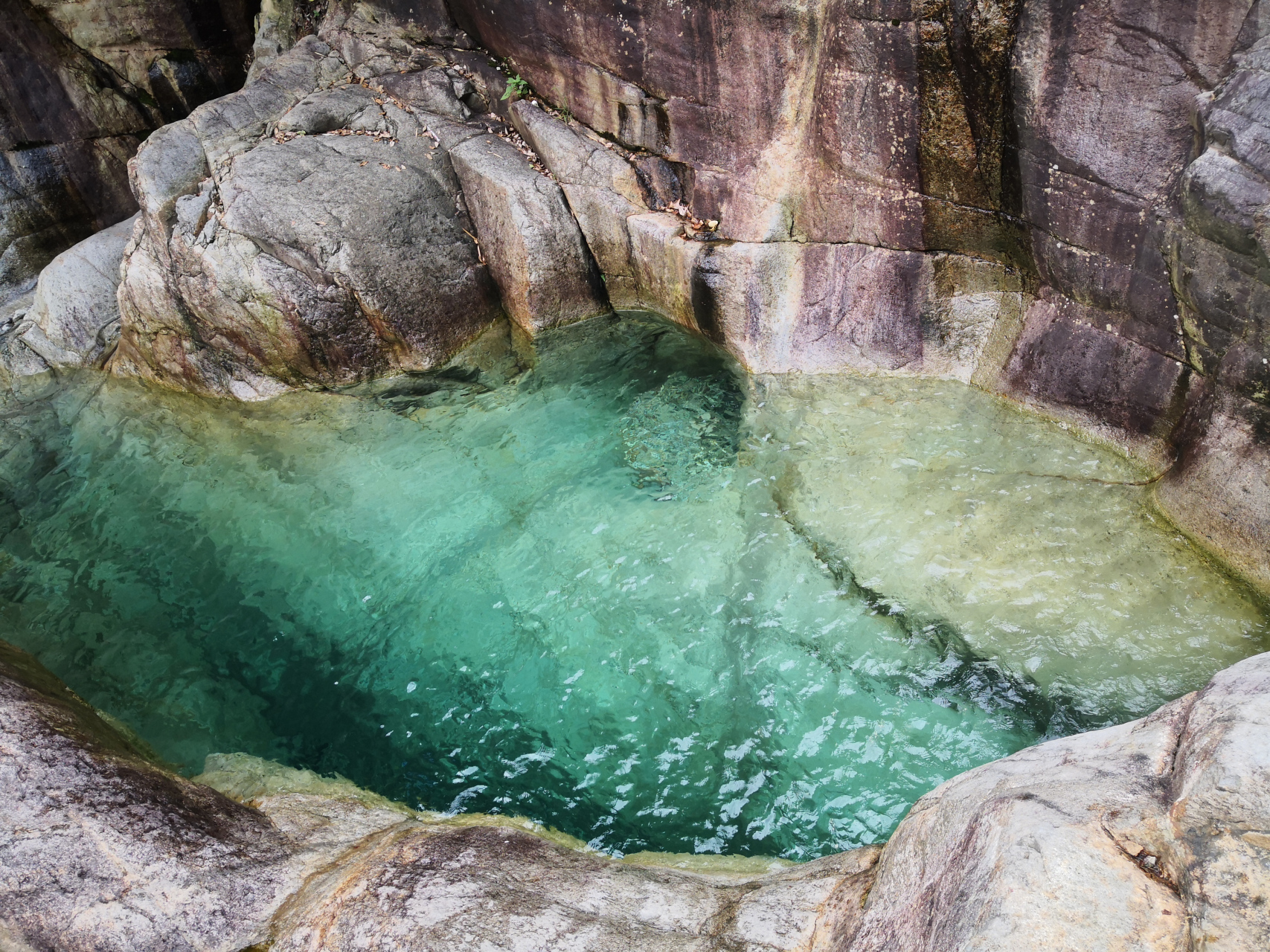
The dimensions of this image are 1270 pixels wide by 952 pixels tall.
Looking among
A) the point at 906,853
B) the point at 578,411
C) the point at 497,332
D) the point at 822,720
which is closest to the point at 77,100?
the point at 497,332

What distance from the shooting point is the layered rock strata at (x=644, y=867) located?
239 cm

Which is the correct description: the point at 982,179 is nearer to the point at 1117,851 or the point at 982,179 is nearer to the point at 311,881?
the point at 1117,851

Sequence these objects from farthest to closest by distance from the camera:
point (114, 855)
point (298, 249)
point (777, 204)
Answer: point (298, 249) < point (777, 204) < point (114, 855)

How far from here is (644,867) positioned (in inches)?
144

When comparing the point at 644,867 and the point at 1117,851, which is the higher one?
the point at 1117,851

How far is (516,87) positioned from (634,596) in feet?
19.7

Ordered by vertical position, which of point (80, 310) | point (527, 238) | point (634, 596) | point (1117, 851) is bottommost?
point (634, 596)

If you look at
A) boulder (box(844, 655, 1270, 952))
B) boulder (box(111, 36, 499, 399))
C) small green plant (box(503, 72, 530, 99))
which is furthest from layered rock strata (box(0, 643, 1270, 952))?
small green plant (box(503, 72, 530, 99))

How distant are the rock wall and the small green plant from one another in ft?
19.0

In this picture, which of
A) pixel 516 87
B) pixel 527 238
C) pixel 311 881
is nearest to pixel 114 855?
pixel 311 881

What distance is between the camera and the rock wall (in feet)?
36.1

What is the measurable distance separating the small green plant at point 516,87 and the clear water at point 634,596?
320 cm

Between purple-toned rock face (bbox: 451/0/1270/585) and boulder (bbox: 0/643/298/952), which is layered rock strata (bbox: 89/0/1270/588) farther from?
boulder (bbox: 0/643/298/952)

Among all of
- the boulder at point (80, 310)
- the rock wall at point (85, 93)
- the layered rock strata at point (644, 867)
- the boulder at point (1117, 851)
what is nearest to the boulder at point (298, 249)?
the boulder at point (80, 310)
